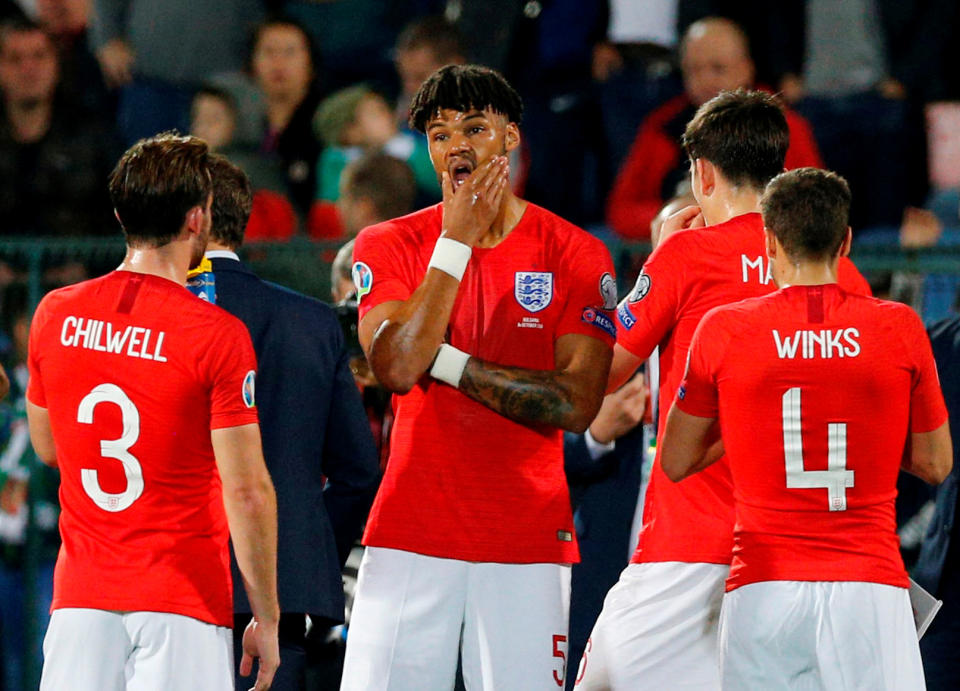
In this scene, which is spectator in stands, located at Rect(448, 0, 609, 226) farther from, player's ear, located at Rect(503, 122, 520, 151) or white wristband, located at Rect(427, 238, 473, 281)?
white wristband, located at Rect(427, 238, 473, 281)

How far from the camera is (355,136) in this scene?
9.28m

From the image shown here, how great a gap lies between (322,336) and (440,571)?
3.16 ft

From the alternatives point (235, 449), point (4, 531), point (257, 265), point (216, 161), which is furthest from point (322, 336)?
Result: point (4, 531)

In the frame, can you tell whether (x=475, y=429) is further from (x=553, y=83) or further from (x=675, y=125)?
(x=553, y=83)

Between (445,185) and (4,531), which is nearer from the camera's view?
(445,185)

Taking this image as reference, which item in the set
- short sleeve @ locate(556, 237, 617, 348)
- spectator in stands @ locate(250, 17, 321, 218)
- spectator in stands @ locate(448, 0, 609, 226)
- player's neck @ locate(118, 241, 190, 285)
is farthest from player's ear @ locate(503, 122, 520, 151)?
spectator in stands @ locate(250, 17, 321, 218)

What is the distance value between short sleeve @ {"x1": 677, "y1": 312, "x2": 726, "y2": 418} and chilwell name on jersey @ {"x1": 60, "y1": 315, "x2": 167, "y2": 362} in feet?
4.48

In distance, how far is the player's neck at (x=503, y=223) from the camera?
175 inches

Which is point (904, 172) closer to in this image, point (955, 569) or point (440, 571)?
point (955, 569)

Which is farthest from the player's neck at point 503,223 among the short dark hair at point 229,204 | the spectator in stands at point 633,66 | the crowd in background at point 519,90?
the spectator in stands at point 633,66

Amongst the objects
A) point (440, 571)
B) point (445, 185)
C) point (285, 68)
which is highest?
point (285, 68)

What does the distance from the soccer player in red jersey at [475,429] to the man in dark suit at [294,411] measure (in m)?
0.44

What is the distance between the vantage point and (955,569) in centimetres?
538

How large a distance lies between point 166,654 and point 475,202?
4.88ft
